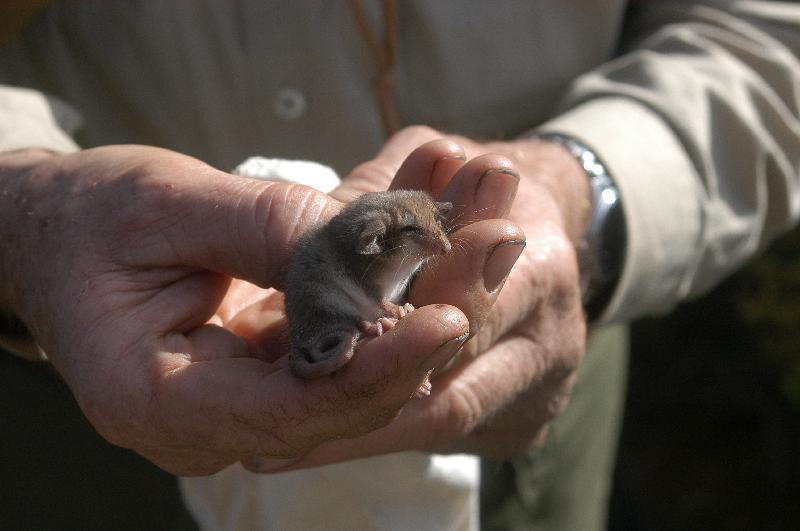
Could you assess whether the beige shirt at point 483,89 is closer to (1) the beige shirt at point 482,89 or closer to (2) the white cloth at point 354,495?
(1) the beige shirt at point 482,89

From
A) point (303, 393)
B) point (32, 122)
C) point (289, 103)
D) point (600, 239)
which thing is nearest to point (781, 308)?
point (600, 239)

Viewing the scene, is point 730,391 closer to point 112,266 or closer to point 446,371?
point 446,371

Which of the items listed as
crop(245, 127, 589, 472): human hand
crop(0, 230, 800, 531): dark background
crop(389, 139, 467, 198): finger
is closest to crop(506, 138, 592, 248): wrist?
crop(245, 127, 589, 472): human hand

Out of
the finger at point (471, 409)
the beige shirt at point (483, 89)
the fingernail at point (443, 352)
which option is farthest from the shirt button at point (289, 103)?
the fingernail at point (443, 352)

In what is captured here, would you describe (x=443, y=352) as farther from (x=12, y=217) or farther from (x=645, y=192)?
(x=645, y=192)

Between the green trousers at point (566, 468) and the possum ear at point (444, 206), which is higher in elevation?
the possum ear at point (444, 206)

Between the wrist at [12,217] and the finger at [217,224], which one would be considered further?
the wrist at [12,217]
